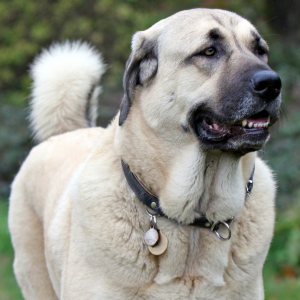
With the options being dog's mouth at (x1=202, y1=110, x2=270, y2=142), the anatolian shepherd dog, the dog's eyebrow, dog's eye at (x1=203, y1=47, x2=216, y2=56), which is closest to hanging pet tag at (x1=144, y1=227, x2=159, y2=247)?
the anatolian shepherd dog

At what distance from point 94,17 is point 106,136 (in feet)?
24.1

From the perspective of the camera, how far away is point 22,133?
27.7 ft

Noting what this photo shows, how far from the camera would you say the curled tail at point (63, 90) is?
4012 millimetres

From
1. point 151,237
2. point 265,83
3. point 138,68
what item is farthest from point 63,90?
point 265,83

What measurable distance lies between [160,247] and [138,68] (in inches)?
44.2

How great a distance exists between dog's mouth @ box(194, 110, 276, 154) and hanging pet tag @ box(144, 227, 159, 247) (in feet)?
1.89

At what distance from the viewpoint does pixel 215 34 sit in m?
2.52

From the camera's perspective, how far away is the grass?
4.15m

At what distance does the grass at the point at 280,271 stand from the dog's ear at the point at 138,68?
8.51 feet

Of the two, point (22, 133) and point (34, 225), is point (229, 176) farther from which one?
point (22, 133)

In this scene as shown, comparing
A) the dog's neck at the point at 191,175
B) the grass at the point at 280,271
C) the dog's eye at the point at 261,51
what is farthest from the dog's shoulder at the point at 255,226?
the grass at the point at 280,271

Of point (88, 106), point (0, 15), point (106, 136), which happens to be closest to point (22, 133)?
point (0, 15)

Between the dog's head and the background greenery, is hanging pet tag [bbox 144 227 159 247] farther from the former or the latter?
the background greenery

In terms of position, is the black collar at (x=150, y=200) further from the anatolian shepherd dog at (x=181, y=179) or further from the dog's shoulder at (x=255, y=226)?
the dog's shoulder at (x=255, y=226)
